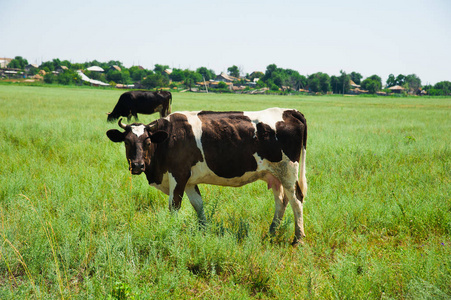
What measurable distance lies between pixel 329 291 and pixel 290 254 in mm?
962

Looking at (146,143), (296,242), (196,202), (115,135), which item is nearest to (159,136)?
Result: (146,143)

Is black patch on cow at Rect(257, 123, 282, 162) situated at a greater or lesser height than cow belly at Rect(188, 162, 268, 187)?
greater

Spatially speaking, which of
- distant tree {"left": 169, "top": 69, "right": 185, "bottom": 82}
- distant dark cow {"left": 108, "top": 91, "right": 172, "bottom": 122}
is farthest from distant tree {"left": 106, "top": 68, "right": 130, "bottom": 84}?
distant dark cow {"left": 108, "top": 91, "right": 172, "bottom": 122}

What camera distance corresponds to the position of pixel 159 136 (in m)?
4.04

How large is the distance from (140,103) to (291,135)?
1277cm

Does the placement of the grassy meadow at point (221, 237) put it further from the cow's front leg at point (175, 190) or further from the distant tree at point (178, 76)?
the distant tree at point (178, 76)

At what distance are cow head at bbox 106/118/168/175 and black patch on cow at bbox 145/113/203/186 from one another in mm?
140

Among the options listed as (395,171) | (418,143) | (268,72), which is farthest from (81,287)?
(268,72)

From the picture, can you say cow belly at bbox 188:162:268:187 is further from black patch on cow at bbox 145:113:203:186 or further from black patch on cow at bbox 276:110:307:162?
black patch on cow at bbox 276:110:307:162

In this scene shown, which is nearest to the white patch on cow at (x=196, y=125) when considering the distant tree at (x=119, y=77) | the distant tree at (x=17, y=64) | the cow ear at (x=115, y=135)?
the cow ear at (x=115, y=135)

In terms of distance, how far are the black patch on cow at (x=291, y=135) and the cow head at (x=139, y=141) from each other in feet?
5.11

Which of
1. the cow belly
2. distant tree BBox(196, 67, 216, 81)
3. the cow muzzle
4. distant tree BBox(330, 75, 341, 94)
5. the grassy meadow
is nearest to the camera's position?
the grassy meadow

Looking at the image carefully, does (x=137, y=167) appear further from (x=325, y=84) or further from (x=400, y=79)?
(x=400, y=79)

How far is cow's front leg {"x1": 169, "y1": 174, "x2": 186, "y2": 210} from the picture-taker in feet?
13.5
